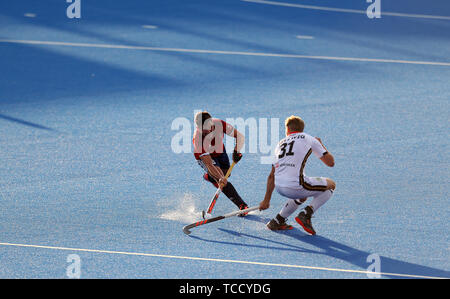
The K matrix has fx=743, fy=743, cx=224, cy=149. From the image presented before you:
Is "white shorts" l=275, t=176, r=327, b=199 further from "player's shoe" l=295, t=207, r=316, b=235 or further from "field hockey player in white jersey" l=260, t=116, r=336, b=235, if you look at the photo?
→ "player's shoe" l=295, t=207, r=316, b=235

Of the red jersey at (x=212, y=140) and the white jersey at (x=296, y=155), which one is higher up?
the red jersey at (x=212, y=140)

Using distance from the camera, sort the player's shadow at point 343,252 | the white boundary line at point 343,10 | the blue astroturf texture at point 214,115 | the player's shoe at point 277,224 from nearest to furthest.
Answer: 1. the player's shadow at point 343,252
2. the blue astroturf texture at point 214,115
3. the player's shoe at point 277,224
4. the white boundary line at point 343,10

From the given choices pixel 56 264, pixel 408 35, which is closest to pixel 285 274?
pixel 56 264

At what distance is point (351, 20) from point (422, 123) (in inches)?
353

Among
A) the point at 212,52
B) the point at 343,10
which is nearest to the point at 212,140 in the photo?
the point at 212,52

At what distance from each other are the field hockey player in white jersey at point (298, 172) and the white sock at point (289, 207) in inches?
0.6

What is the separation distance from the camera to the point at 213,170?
973 cm

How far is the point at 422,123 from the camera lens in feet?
45.7

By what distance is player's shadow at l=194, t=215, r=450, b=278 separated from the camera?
813 centimetres

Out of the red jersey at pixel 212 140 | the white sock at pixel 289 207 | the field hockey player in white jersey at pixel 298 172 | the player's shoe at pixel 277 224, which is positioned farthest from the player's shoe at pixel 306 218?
the red jersey at pixel 212 140

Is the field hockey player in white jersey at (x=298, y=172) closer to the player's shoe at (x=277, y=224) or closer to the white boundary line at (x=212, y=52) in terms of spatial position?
the player's shoe at (x=277, y=224)

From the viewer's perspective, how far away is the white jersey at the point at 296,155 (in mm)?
8953

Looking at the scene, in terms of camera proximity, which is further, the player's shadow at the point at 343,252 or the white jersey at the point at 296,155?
the white jersey at the point at 296,155
